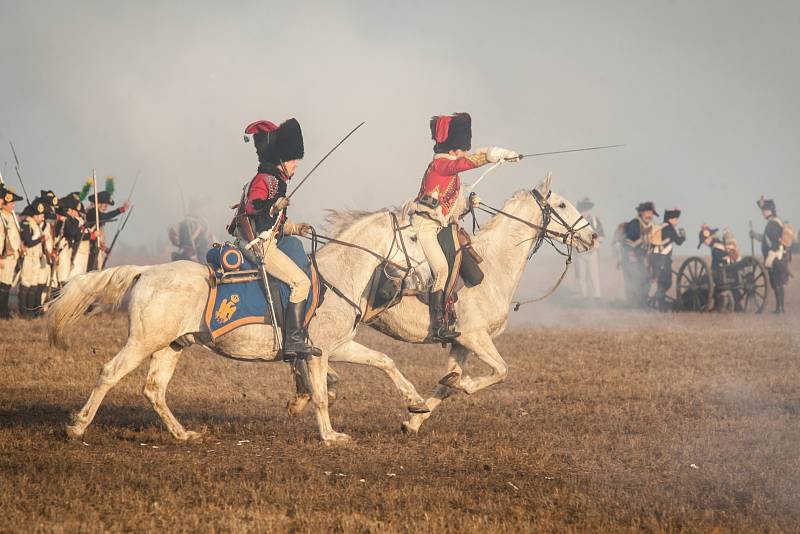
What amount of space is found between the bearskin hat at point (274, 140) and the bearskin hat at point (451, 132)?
177 cm

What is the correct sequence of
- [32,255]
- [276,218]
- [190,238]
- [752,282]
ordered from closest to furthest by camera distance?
1. [276,218]
2. [32,255]
3. [752,282]
4. [190,238]

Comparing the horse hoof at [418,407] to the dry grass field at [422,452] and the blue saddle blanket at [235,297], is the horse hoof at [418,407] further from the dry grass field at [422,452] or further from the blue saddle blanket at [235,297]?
the blue saddle blanket at [235,297]

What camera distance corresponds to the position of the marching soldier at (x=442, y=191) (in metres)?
9.68

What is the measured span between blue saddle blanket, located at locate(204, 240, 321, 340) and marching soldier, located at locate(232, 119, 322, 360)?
0.31ft

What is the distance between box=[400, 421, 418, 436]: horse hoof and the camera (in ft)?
31.2

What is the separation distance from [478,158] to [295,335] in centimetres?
250

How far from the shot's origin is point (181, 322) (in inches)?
335

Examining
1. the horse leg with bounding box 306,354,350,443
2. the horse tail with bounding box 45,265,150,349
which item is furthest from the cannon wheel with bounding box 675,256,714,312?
the horse tail with bounding box 45,265,150,349

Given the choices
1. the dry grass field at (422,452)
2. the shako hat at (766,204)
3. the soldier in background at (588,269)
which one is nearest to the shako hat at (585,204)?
the soldier in background at (588,269)

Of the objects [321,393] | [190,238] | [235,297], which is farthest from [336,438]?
[190,238]

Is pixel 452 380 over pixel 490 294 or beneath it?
beneath

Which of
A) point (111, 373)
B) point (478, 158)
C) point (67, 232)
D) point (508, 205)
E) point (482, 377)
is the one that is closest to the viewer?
point (111, 373)

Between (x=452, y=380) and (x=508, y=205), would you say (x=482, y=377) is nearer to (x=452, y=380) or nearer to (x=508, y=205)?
(x=452, y=380)

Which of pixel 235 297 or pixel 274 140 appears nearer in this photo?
pixel 235 297
